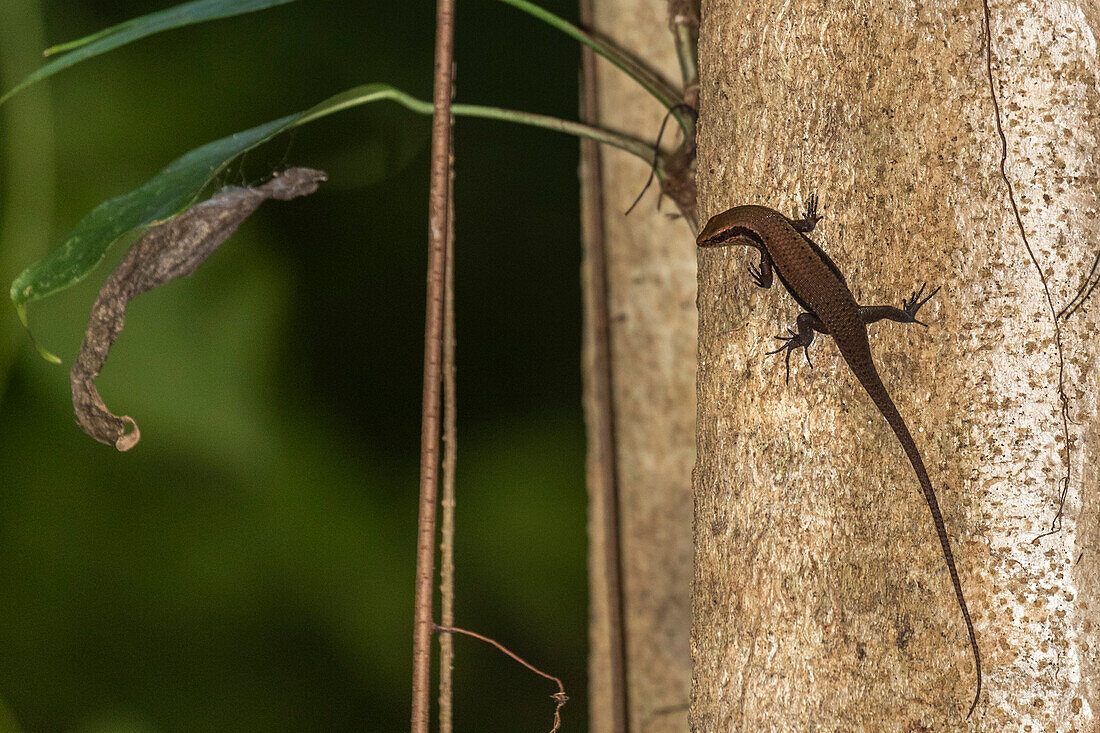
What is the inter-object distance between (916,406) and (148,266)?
873 mm

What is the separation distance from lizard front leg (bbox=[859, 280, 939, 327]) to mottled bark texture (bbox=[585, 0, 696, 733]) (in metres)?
0.73

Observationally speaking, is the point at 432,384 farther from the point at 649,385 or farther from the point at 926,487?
the point at 649,385

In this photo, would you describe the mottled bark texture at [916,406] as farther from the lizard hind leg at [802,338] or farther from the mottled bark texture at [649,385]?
the mottled bark texture at [649,385]

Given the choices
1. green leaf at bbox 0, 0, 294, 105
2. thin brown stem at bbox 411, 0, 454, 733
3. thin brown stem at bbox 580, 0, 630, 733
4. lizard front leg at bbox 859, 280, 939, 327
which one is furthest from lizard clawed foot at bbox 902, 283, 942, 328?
green leaf at bbox 0, 0, 294, 105

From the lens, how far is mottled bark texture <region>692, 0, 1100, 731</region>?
29.9 inches

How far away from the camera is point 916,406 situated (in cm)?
79

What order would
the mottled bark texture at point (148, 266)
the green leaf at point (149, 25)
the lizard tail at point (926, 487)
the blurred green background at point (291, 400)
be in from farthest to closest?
the blurred green background at point (291, 400)
the green leaf at point (149, 25)
the mottled bark texture at point (148, 266)
the lizard tail at point (926, 487)

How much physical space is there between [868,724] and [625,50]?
1236 millimetres

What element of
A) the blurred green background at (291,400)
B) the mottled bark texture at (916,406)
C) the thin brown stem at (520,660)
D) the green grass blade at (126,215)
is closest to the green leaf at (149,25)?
the green grass blade at (126,215)

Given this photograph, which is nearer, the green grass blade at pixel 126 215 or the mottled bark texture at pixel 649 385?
the green grass blade at pixel 126 215

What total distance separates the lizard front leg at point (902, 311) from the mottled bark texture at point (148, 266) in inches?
27.5

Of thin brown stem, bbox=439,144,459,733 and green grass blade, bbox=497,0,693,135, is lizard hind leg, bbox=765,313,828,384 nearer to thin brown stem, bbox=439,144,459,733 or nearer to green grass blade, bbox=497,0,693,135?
thin brown stem, bbox=439,144,459,733

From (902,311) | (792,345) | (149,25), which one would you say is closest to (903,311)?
(902,311)

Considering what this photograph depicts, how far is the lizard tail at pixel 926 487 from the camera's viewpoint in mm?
740
